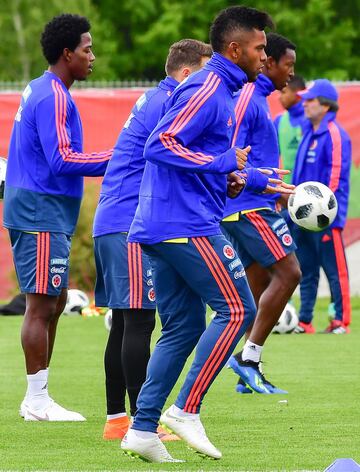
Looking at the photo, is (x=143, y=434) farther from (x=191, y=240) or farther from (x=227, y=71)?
(x=227, y=71)

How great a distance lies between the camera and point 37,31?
44.4 m

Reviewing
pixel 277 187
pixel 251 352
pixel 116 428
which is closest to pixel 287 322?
pixel 251 352

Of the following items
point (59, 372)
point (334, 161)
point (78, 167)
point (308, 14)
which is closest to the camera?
point (78, 167)

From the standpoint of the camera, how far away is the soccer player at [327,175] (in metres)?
13.5

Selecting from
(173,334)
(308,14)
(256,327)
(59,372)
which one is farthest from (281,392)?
(308,14)

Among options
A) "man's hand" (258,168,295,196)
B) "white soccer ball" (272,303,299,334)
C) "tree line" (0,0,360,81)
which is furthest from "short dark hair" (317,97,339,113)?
"tree line" (0,0,360,81)

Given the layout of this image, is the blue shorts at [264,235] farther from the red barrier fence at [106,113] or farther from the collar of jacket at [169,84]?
the red barrier fence at [106,113]

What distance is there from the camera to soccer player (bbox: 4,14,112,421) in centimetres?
801

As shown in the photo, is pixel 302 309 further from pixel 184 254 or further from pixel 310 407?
pixel 184 254

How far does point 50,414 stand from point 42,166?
4.94ft

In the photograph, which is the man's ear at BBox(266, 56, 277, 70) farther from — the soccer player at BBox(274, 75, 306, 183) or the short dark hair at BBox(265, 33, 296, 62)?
the soccer player at BBox(274, 75, 306, 183)

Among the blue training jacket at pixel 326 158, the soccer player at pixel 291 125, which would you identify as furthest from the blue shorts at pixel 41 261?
the soccer player at pixel 291 125

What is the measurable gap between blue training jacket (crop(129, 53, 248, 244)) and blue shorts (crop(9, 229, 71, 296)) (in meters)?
1.60

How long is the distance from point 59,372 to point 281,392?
2057 mm
